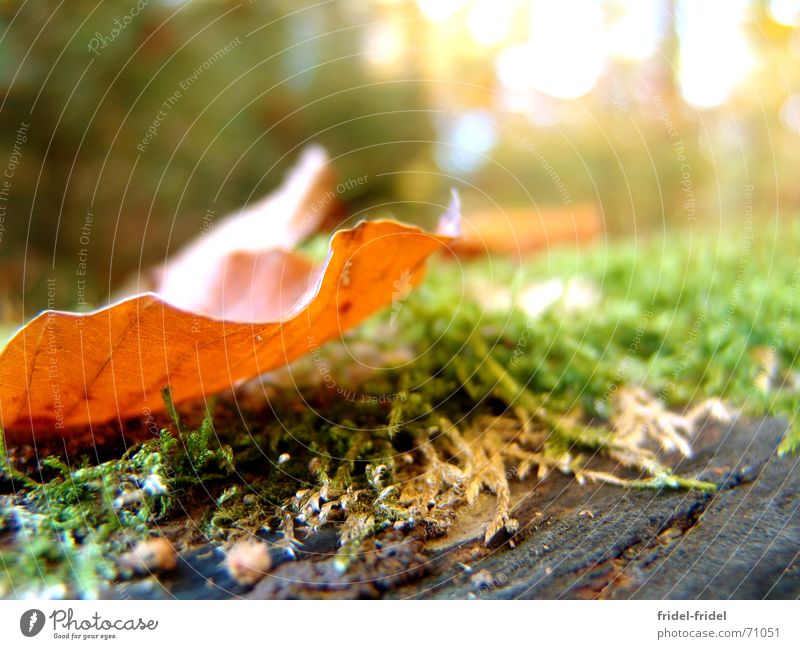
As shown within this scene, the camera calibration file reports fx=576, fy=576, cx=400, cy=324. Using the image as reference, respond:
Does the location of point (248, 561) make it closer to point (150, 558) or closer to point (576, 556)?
point (150, 558)

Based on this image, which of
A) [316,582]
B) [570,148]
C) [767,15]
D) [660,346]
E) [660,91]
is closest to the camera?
[316,582]

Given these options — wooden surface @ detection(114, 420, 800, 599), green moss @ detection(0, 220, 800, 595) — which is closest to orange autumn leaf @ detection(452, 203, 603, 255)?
green moss @ detection(0, 220, 800, 595)

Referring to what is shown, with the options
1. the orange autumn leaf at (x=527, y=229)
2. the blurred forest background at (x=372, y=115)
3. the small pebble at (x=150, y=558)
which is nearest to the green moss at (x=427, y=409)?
the small pebble at (x=150, y=558)

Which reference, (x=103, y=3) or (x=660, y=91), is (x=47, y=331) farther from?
(x=660, y=91)

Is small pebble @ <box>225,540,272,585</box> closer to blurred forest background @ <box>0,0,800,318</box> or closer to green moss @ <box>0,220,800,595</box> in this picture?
green moss @ <box>0,220,800,595</box>

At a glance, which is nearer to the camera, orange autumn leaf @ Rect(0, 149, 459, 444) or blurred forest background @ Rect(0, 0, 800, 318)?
orange autumn leaf @ Rect(0, 149, 459, 444)
